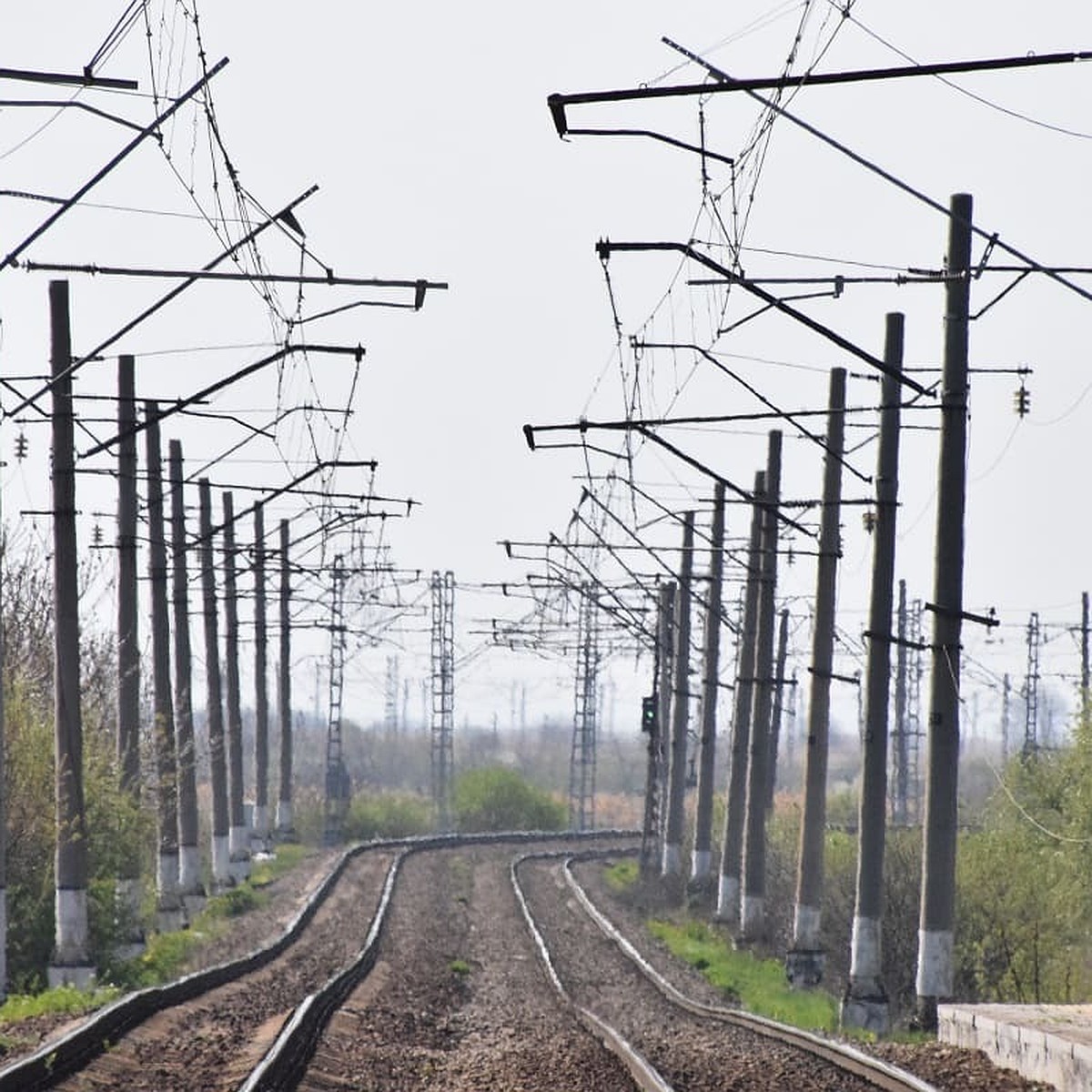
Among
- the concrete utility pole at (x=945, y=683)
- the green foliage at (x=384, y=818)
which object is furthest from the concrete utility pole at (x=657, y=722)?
the concrete utility pole at (x=945, y=683)

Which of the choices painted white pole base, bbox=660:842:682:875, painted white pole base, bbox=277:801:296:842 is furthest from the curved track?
painted white pole base, bbox=277:801:296:842

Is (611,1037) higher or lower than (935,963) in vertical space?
lower

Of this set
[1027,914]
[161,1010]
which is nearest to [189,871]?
[1027,914]

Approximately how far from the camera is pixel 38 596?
141 ft

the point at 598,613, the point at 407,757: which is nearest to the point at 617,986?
the point at 598,613

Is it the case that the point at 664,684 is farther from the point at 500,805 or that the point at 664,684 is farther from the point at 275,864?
the point at 500,805

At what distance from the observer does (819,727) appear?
109 feet

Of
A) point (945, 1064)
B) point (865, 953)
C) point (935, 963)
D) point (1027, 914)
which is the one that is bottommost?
point (1027, 914)

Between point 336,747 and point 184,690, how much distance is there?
2966cm

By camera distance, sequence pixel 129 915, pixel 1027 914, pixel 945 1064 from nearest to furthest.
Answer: pixel 945 1064, pixel 129 915, pixel 1027 914

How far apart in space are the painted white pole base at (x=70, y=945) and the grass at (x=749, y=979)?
8.09m

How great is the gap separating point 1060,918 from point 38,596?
748 inches

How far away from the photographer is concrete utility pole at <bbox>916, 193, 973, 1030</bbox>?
77.8 ft

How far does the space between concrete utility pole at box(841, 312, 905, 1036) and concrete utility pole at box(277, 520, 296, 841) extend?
33171mm
